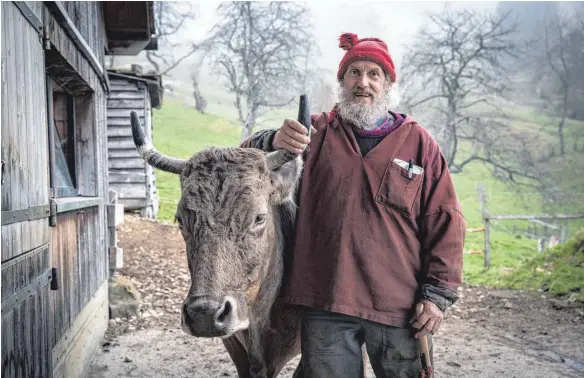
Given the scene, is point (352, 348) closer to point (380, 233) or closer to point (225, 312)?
point (380, 233)

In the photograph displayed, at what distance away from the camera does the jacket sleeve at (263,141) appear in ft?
12.0

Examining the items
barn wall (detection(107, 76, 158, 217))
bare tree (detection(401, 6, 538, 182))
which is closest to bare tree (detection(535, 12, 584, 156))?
bare tree (detection(401, 6, 538, 182))

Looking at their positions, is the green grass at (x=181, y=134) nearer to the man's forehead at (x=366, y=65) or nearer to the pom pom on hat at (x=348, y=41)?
the pom pom on hat at (x=348, y=41)

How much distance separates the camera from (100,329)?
6785 mm

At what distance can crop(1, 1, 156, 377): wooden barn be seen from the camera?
305 cm

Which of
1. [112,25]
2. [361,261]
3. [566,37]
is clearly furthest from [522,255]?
[361,261]

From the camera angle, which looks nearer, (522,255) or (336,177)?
(336,177)

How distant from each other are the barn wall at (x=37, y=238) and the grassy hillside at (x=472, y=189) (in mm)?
9102

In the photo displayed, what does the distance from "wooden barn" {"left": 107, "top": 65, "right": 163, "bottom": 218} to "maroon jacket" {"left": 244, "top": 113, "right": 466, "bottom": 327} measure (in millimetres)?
13410

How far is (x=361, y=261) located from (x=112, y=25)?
7622mm

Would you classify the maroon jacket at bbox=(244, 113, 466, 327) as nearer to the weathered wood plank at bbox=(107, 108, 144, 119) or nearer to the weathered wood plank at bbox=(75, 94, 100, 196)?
the weathered wood plank at bbox=(75, 94, 100, 196)

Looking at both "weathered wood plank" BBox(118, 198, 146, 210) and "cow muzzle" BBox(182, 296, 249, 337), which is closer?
"cow muzzle" BBox(182, 296, 249, 337)

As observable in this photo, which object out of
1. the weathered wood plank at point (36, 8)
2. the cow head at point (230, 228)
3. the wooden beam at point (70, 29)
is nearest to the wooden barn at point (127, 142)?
the wooden beam at point (70, 29)

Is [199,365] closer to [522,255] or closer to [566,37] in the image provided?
[522,255]
